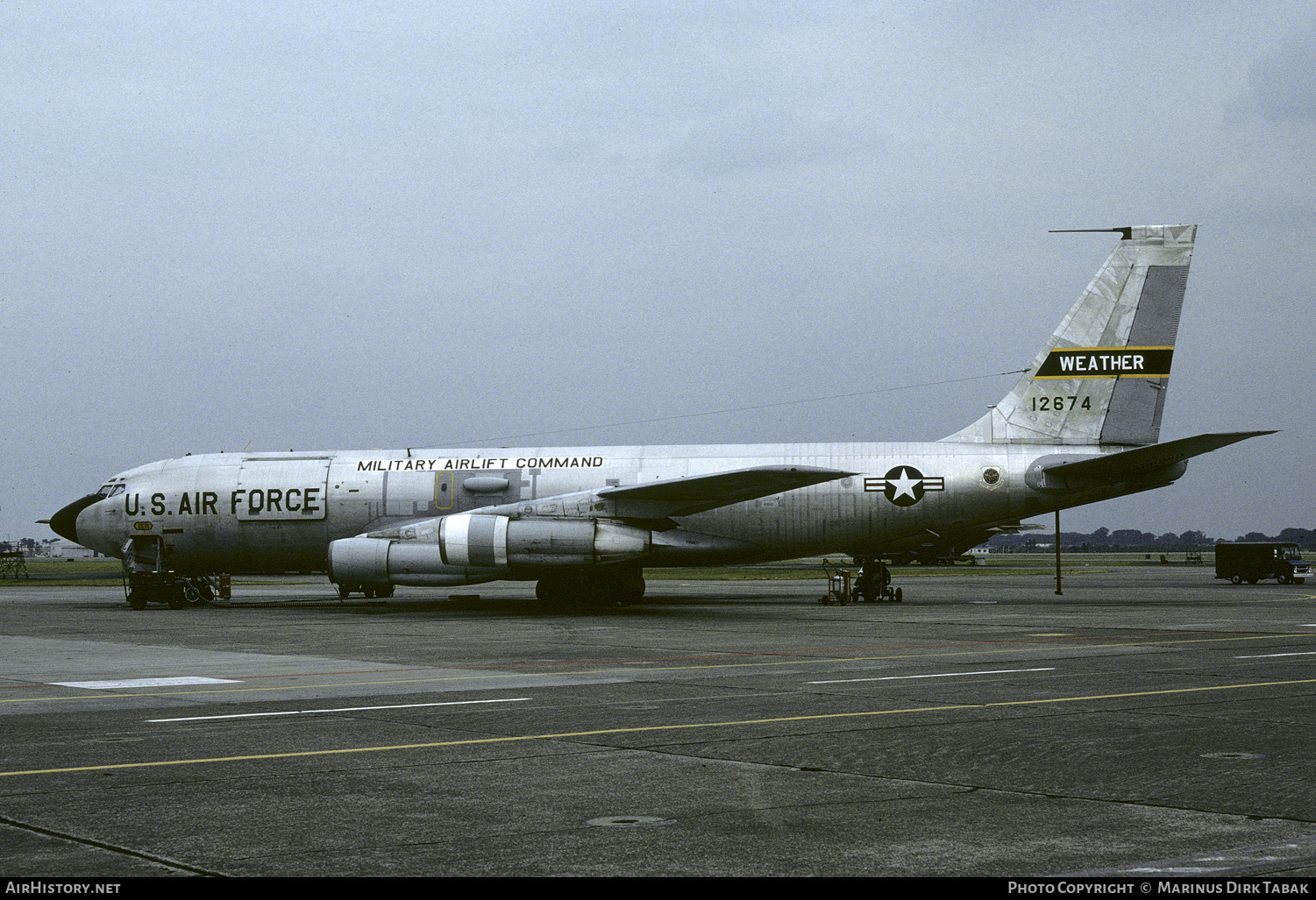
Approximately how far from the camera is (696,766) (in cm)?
895

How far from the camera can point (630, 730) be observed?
10.9 metres

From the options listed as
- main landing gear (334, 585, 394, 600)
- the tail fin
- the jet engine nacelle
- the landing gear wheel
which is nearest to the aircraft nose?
the landing gear wheel

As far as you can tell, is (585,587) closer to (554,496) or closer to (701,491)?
(554,496)

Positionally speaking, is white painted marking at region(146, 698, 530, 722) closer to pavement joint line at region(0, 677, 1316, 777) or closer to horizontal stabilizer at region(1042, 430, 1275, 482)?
pavement joint line at region(0, 677, 1316, 777)

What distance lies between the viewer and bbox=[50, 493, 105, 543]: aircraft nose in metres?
36.2

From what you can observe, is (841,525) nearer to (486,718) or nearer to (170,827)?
Answer: (486,718)

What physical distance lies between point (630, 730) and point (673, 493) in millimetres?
19012

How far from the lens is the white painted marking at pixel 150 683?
14.9 m

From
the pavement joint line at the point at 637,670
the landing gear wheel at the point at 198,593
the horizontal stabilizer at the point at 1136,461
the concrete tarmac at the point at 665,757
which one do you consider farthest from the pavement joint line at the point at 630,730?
the landing gear wheel at the point at 198,593

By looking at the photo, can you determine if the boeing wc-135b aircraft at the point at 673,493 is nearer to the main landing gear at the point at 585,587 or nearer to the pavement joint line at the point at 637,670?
the main landing gear at the point at 585,587

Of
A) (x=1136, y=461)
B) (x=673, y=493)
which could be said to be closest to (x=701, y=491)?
(x=673, y=493)

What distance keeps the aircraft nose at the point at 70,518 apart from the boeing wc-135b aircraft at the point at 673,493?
138 cm

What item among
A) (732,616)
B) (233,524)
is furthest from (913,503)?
(233,524)
